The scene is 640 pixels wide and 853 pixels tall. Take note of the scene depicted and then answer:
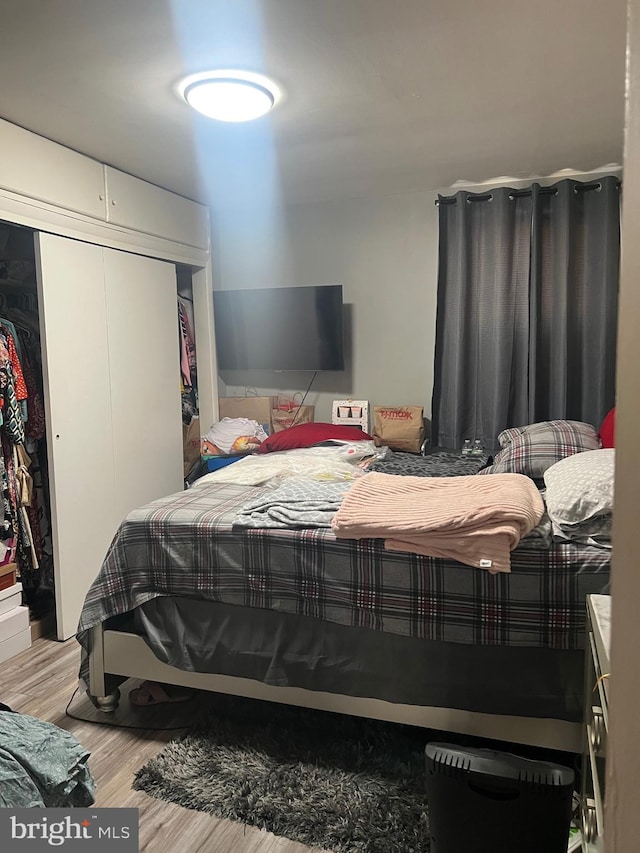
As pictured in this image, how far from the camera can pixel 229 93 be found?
7.84 feet

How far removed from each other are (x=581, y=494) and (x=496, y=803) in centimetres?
88

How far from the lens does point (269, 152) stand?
3225mm

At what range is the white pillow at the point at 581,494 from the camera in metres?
1.89

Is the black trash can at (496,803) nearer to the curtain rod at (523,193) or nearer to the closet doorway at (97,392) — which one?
the closet doorway at (97,392)

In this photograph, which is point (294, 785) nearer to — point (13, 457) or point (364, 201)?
point (13, 457)

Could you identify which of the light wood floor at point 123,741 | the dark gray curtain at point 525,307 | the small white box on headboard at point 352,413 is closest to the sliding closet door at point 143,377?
the light wood floor at point 123,741

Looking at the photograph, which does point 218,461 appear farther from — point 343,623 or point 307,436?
point 343,623

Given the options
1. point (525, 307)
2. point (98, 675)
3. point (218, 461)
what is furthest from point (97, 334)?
point (525, 307)

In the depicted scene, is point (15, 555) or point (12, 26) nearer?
point (12, 26)

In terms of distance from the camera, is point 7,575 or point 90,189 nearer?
point 7,575

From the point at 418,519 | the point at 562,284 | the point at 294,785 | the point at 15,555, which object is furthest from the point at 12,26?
the point at 562,284

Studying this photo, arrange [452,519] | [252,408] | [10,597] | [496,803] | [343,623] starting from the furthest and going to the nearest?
[252,408] → [10,597] → [343,623] → [452,519] → [496,803]

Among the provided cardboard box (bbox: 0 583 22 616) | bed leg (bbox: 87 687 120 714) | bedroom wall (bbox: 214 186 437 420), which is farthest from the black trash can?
bedroom wall (bbox: 214 186 437 420)

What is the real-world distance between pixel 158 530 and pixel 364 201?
9.26 feet
